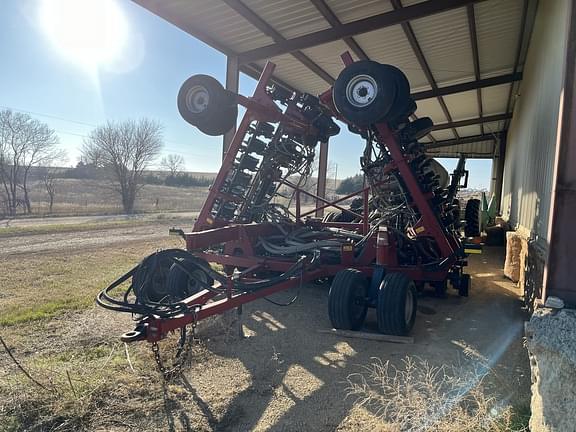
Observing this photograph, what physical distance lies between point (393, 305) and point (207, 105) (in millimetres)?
4345

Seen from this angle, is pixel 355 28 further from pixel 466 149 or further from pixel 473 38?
pixel 466 149

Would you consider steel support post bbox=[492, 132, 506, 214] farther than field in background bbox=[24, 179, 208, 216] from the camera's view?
No

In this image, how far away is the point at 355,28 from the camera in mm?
8430

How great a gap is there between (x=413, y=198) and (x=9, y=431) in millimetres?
5218

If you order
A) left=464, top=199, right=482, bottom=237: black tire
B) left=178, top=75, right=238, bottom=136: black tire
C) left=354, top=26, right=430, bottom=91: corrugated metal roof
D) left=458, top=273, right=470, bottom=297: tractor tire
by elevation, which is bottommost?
left=458, top=273, right=470, bottom=297: tractor tire

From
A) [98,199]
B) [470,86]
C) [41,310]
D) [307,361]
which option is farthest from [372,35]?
[98,199]

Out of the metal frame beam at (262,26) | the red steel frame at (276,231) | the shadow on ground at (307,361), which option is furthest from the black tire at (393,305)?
the metal frame beam at (262,26)

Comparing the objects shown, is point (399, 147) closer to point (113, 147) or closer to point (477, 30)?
point (477, 30)

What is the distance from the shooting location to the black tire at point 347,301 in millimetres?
4871

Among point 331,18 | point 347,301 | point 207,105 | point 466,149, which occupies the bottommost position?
point 347,301

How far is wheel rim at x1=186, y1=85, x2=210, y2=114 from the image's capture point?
6832mm

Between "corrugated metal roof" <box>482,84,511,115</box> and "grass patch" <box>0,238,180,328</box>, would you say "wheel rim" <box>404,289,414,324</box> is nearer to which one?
"grass patch" <box>0,238,180,328</box>

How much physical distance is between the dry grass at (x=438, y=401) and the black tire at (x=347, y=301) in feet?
2.90

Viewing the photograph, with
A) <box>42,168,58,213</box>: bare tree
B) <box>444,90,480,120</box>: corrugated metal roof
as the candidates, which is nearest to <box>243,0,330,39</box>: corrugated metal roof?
<box>444,90,480,120</box>: corrugated metal roof
